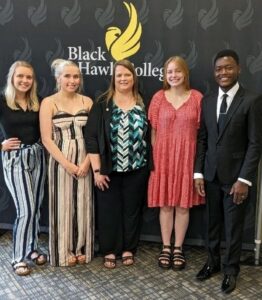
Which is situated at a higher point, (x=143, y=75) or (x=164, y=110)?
(x=143, y=75)

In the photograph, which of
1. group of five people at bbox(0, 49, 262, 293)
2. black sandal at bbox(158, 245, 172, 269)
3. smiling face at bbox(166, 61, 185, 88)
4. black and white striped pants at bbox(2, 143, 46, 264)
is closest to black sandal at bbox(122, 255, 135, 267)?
group of five people at bbox(0, 49, 262, 293)

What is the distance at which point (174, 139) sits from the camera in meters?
2.87

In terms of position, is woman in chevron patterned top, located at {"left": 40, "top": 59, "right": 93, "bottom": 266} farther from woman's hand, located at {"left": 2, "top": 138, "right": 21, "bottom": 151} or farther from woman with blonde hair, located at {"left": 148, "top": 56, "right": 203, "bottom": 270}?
woman with blonde hair, located at {"left": 148, "top": 56, "right": 203, "bottom": 270}

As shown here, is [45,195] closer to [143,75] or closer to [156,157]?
[156,157]

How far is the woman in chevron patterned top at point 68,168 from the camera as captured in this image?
2.86 meters

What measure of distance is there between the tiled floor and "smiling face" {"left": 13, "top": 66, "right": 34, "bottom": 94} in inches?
53.0

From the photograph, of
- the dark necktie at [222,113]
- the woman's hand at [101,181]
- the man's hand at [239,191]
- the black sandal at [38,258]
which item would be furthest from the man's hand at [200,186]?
the black sandal at [38,258]

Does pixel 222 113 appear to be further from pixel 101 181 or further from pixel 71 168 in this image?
pixel 71 168

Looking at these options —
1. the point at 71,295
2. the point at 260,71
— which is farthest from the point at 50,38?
the point at 71,295

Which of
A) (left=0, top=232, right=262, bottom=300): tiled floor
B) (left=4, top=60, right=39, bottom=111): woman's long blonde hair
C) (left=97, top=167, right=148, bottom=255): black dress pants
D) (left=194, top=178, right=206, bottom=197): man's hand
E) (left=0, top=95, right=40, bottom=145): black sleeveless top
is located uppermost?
(left=4, top=60, right=39, bottom=111): woman's long blonde hair

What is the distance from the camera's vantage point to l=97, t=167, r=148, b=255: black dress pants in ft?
9.87

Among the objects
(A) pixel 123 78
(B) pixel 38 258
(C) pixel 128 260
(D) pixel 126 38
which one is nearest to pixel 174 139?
(A) pixel 123 78

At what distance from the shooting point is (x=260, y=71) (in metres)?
3.00

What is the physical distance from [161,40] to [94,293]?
1.89 metres
